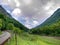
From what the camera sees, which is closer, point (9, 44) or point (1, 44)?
point (1, 44)

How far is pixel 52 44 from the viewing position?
45.2 meters

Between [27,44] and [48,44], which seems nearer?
[27,44]

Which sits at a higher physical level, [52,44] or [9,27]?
[9,27]

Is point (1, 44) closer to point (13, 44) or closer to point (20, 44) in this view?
point (13, 44)

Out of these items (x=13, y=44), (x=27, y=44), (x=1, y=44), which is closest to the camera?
(x=1, y=44)

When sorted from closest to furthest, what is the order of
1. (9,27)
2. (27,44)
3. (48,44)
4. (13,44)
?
(13,44), (27,44), (48,44), (9,27)

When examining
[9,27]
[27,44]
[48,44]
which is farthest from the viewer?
[9,27]

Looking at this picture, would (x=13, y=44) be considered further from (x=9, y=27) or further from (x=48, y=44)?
(x=9, y=27)

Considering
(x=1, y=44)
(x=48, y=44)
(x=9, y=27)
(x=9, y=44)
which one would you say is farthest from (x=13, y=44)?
(x=9, y=27)

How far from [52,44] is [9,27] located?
155 ft

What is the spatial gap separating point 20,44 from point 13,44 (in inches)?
91.9

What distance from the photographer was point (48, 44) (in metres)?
44.7

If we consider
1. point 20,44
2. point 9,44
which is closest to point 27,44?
point 20,44

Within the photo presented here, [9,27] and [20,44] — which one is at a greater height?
[9,27]
